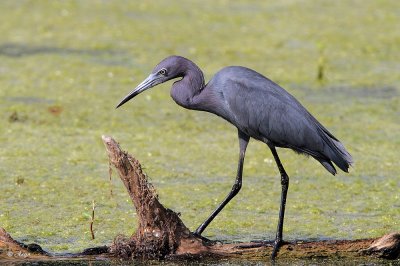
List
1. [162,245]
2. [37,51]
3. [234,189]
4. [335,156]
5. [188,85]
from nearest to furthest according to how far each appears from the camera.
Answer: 1. [162,245]
2. [335,156]
3. [188,85]
4. [234,189]
5. [37,51]

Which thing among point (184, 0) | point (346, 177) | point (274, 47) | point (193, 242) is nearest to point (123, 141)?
point (346, 177)

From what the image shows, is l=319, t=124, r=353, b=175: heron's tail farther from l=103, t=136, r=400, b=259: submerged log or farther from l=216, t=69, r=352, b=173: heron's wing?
l=103, t=136, r=400, b=259: submerged log

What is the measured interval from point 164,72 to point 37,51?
4.70 meters

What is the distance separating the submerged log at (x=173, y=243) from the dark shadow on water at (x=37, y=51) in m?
5.20

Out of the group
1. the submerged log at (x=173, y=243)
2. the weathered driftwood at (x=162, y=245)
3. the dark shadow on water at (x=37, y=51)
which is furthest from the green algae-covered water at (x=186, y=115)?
the submerged log at (x=173, y=243)

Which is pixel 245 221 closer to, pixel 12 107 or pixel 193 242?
pixel 193 242

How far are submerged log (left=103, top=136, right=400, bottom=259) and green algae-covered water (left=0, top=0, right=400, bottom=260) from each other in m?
0.54

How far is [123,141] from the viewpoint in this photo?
763cm

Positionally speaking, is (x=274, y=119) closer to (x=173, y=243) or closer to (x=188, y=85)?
(x=188, y=85)

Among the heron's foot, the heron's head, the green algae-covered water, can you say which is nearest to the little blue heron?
the heron's head

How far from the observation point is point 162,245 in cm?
511

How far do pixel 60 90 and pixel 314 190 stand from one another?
3.18 metres

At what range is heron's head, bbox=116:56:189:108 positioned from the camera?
5621mm

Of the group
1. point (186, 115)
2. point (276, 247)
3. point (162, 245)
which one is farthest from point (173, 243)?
point (186, 115)
